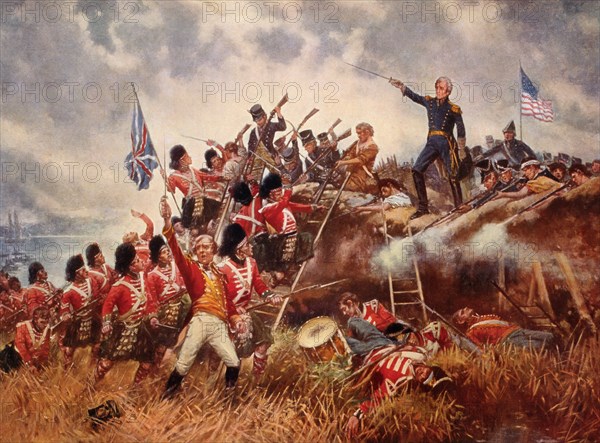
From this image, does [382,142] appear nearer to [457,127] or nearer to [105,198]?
[457,127]

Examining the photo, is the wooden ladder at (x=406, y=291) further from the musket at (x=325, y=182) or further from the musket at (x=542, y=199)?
the musket at (x=542, y=199)

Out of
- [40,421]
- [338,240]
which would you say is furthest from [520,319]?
[40,421]

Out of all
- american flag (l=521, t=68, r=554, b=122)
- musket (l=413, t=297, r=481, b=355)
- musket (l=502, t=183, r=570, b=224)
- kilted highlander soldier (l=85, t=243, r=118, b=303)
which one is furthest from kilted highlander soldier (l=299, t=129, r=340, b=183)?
Result: kilted highlander soldier (l=85, t=243, r=118, b=303)

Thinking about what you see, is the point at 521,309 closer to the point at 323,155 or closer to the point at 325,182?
the point at 325,182

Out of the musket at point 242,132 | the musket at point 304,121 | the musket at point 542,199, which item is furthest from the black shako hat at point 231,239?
the musket at point 542,199

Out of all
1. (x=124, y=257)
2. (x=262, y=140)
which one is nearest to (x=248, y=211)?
(x=262, y=140)

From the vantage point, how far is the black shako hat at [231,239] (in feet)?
28.0

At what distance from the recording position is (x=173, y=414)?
805cm

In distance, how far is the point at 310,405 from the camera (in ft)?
26.5

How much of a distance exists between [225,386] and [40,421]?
212 centimetres

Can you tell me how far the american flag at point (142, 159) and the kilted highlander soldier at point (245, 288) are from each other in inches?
47.1

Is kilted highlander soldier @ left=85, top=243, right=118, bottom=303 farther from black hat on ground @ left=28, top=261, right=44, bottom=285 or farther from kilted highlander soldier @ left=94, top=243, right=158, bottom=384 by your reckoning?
black hat on ground @ left=28, top=261, right=44, bottom=285

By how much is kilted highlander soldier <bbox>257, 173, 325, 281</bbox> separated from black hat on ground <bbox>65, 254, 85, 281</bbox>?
2.15 metres

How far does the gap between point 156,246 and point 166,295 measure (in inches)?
23.8
